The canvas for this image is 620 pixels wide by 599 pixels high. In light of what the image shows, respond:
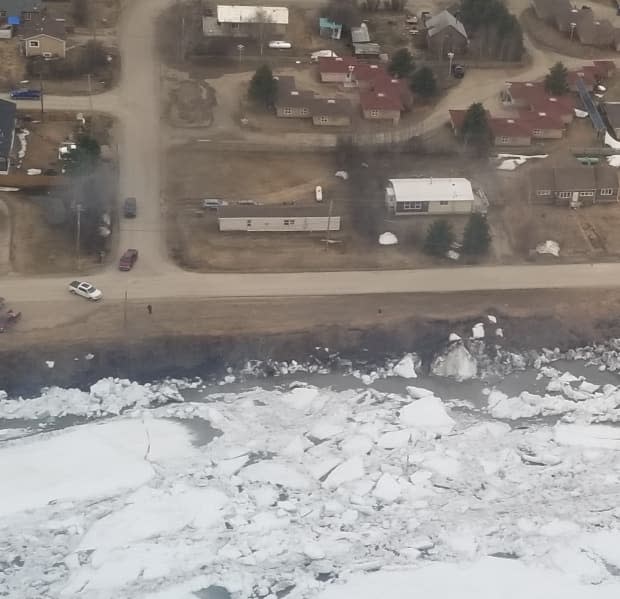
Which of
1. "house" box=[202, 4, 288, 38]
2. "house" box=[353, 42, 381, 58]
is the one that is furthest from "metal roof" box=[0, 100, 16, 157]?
"house" box=[353, 42, 381, 58]

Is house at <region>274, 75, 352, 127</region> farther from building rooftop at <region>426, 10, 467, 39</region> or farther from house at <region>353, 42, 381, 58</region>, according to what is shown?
building rooftop at <region>426, 10, 467, 39</region>

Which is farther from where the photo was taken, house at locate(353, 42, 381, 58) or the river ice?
house at locate(353, 42, 381, 58)

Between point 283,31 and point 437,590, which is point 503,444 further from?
point 283,31

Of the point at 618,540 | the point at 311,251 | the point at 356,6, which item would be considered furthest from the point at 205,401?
the point at 356,6

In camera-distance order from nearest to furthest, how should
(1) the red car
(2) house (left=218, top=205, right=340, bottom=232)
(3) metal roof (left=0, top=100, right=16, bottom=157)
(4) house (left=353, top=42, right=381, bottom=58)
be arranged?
(1) the red car → (2) house (left=218, top=205, right=340, bottom=232) → (3) metal roof (left=0, top=100, right=16, bottom=157) → (4) house (left=353, top=42, right=381, bottom=58)

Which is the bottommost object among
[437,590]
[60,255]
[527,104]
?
[437,590]

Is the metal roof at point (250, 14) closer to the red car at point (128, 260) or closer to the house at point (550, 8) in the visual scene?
the house at point (550, 8)
